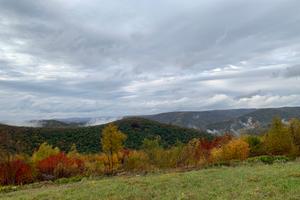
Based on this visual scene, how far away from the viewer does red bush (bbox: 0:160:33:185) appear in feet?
198

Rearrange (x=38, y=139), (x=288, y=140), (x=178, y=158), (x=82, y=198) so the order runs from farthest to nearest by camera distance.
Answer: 1. (x=38, y=139)
2. (x=178, y=158)
3. (x=288, y=140)
4. (x=82, y=198)

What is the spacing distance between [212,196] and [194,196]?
2.83ft

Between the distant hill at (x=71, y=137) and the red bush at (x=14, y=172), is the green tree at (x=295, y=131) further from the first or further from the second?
the distant hill at (x=71, y=137)

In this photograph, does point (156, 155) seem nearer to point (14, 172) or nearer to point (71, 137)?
point (14, 172)

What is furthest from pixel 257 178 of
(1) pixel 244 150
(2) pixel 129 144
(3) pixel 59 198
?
(2) pixel 129 144

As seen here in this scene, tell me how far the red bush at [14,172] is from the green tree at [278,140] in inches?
1836

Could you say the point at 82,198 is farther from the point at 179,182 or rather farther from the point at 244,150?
the point at 244,150

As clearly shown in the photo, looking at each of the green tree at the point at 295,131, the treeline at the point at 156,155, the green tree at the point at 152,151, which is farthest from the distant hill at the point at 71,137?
the green tree at the point at 295,131

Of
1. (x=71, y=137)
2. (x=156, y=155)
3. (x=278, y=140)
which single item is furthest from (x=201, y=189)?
(x=71, y=137)

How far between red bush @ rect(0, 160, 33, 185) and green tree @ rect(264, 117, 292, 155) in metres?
46.6

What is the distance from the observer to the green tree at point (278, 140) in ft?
260

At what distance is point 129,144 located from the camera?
171 meters

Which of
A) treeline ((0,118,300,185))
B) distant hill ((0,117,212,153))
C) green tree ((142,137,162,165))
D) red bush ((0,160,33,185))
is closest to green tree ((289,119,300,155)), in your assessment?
treeline ((0,118,300,185))

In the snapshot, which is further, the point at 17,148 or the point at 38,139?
the point at 38,139
